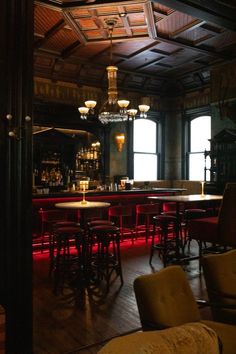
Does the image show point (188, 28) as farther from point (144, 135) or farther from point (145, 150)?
point (145, 150)

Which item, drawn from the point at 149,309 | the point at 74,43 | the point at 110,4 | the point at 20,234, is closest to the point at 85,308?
the point at 20,234

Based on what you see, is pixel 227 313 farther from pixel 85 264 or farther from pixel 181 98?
pixel 181 98

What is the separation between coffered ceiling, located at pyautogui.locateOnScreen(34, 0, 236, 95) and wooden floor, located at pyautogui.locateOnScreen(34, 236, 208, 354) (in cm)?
356

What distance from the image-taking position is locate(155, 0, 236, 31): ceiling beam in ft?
13.7

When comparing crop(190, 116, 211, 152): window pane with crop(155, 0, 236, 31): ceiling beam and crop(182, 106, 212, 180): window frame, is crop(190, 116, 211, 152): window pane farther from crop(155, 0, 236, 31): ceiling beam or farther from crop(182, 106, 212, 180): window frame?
crop(155, 0, 236, 31): ceiling beam

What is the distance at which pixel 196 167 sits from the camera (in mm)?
A: 10547

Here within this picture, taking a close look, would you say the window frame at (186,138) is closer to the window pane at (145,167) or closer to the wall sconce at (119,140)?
the window pane at (145,167)

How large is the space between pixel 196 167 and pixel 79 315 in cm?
778

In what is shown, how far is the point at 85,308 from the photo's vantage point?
3.68 meters

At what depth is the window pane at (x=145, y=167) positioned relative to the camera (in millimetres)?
10664

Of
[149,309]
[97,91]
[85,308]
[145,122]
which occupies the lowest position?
[85,308]

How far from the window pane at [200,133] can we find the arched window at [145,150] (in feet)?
3.97

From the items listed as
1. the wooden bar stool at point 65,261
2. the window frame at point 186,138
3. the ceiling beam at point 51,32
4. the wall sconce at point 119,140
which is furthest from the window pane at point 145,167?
the wooden bar stool at point 65,261

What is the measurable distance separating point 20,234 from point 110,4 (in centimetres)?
382
